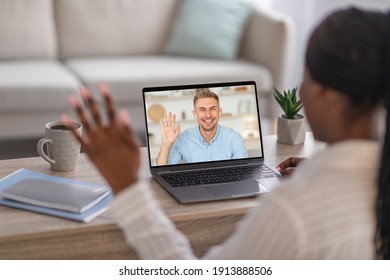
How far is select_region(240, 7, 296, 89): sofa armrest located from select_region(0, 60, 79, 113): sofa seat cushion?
3.16ft

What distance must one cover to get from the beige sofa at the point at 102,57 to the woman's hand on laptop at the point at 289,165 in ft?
5.23

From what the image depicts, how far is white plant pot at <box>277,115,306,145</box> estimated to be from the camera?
84.3 inches

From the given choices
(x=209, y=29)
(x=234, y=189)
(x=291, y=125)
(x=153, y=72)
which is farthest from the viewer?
(x=209, y=29)

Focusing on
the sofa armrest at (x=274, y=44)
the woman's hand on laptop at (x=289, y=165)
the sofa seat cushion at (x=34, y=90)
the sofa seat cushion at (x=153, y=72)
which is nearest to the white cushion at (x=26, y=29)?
the sofa seat cushion at (x=153, y=72)

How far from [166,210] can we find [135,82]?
179 centimetres

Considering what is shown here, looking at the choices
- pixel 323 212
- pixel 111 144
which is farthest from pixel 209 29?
pixel 323 212

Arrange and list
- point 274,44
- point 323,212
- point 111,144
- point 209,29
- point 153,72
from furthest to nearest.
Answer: point 209,29 → point 274,44 → point 153,72 → point 111,144 → point 323,212

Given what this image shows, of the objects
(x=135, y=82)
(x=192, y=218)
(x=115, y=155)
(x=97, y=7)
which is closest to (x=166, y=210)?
(x=192, y=218)

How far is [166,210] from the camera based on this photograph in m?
1.64

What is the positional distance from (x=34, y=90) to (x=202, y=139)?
1.53 m

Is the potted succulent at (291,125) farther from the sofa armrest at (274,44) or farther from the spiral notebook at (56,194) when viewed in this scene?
the sofa armrest at (274,44)

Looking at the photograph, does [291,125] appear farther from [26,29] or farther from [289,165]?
[26,29]

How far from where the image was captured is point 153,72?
345cm
